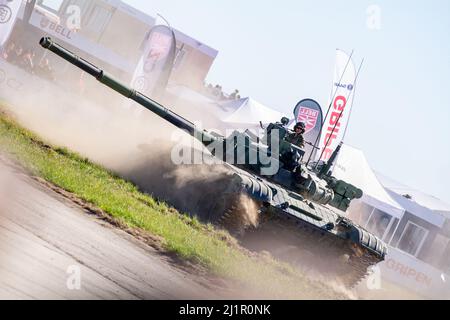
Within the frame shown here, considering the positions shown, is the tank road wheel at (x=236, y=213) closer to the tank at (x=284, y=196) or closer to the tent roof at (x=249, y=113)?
the tank at (x=284, y=196)

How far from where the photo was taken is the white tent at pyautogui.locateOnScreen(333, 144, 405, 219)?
91.7ft

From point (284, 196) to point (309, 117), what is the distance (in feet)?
35.8

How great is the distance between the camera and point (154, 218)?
1170 cm

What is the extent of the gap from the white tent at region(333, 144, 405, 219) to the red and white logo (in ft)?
11.4

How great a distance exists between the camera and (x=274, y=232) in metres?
14.4

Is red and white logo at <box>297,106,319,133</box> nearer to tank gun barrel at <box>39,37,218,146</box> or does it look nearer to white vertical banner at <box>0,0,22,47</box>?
tank gun barrel at <box>39,37,218,146</box>

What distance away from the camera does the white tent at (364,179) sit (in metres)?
27.9

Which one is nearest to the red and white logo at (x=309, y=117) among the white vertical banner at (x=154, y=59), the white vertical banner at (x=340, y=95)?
the white vertical banner at (x=340, y=95)

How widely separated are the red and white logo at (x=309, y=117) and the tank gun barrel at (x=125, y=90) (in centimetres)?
912

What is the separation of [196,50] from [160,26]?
2080 cm

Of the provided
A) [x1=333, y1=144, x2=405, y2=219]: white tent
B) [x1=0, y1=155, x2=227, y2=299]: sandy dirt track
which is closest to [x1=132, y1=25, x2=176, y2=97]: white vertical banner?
[x1=333, y1=144, x2=405, y2=219]: white tent

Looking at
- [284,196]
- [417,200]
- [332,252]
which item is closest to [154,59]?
[284,196]
